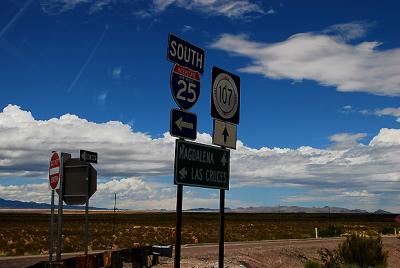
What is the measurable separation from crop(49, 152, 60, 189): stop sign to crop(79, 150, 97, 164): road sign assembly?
0.54 meters

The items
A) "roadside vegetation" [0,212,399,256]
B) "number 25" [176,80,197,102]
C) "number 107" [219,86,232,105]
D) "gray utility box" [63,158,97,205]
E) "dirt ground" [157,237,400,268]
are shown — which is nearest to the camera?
"number 25" [176,80,197,102]

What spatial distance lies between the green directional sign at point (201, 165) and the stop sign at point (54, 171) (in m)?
2.85

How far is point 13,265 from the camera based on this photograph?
20.4 meters

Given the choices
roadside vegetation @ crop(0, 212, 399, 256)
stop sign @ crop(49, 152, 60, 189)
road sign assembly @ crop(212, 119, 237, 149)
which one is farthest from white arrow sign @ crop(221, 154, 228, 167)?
roadside vegetation @ crop(0, 212, 399, 256)

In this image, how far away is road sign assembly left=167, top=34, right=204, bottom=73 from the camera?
10.4 meters

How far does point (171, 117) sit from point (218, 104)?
2070mm

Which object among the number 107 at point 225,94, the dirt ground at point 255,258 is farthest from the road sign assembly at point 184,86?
the dirt ground at point 255,258

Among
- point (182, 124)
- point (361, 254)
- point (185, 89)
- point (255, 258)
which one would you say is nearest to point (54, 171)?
point (182, 124)

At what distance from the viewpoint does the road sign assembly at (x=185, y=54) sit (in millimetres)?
10436

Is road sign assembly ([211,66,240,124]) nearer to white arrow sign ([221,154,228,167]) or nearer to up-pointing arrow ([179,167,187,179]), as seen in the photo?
white arrow sign ([221,154,228,167])

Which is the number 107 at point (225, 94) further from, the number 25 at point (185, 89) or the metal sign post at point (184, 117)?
the number 25 at point (185, 89)

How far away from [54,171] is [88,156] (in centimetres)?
80

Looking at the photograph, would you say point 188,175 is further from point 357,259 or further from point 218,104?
point 357,259

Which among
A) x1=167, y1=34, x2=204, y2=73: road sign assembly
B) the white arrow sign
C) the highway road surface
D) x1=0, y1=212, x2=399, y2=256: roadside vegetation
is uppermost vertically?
x1=167, y1=34, x2=204, y2=73: road sign assembly
